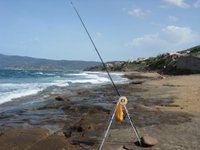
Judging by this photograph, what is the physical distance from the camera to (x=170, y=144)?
24.4ft

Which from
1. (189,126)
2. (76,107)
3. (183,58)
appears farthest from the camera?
(183,58)

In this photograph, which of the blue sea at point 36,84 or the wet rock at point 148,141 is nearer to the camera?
the wet rock at point 148,141

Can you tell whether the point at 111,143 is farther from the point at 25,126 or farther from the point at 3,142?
the point at 25,126

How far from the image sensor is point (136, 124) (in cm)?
972

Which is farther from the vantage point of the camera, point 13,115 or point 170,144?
point 13,115

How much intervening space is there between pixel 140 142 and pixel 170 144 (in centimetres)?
69

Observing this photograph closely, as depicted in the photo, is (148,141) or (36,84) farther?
(36,84)

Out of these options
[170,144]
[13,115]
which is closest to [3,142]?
[170,144]

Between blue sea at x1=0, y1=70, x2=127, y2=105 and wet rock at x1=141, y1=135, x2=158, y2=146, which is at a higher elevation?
wet rock at x1=141, y1=135, x2=158, y2=146

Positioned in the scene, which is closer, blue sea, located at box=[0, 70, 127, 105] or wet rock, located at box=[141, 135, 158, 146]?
wet rock, located at box=[141, 135, 158, 146]

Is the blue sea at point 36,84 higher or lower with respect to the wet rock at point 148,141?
lower

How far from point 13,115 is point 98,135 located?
5258mm

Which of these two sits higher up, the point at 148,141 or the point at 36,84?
the point at 148,141

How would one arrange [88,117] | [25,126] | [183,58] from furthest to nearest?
[183,58] → [88,117] → [25,126]
